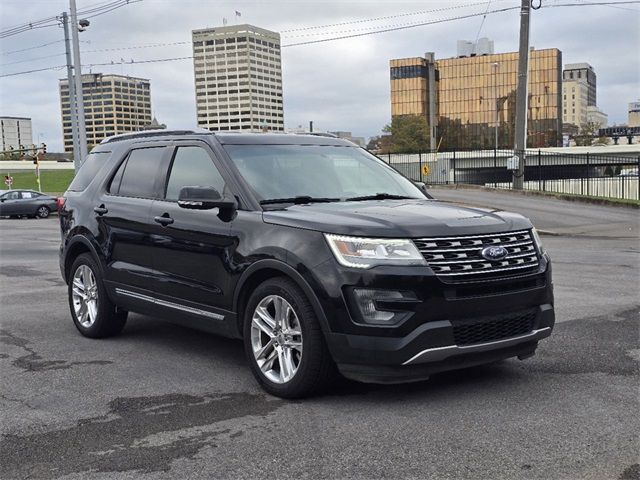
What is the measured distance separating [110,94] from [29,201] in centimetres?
2733

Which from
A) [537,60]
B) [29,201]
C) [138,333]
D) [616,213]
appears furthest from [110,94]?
[537,60]

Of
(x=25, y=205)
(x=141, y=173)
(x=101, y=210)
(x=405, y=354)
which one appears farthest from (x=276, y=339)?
(x=25, y=205)

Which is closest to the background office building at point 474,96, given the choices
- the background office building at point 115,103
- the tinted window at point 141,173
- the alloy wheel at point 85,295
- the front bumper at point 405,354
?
the background office building at point 115,103

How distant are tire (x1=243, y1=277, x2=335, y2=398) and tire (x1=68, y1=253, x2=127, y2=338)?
7.30 feet

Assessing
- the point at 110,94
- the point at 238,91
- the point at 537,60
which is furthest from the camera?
the point at 537,60

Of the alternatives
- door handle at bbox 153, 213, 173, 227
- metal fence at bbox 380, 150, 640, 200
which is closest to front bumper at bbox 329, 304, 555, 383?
door handle at bbox 153, 213, 173, 227

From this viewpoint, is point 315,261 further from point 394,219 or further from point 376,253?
point 394,219

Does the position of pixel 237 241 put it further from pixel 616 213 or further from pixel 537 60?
pixel 537 60

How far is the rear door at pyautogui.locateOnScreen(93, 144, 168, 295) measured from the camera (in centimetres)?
640

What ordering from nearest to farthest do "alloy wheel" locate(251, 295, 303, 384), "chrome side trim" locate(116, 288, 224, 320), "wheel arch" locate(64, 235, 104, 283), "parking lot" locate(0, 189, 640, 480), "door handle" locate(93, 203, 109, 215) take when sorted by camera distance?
"parking lot" locate(0, 189, 640, 480) < "alloy wheel" locate(251, 295, 303, 384) < "chrome side trim" locate(116, 288, 224, 320) < "door handle" locate(93, 203, 109, 215) < "wheel arch" locate(64, 235, 104, 283)

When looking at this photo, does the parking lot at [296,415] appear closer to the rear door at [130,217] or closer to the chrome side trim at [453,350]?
the chrome side trim at [453,350]

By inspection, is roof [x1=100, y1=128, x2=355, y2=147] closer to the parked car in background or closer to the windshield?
the windshield

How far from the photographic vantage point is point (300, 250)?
4.88 meters

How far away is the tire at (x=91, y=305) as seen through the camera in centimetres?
701
